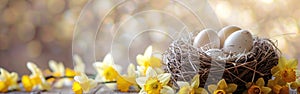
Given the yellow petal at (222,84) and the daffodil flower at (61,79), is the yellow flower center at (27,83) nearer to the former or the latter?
the daffodil flower at (61,79)

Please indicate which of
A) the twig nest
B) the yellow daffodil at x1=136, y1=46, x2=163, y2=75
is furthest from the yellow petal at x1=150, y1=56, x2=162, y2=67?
the twig nest

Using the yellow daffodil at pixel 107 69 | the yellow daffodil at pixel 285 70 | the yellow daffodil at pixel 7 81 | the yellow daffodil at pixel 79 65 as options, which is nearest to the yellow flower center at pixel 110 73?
the yellow daffodil at pixel 107 69

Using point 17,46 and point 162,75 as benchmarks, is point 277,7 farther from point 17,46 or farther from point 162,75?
point 17,46

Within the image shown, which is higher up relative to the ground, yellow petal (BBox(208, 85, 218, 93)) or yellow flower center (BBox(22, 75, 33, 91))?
yellow flower center (BBox(22, 75, 33, 91))

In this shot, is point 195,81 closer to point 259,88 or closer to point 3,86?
point 259,88

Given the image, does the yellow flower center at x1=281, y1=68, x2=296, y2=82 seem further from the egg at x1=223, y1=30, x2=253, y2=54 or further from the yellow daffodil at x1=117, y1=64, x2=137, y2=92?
the yellow daffodil at x1=117, y1=64, x2=137, y2=92

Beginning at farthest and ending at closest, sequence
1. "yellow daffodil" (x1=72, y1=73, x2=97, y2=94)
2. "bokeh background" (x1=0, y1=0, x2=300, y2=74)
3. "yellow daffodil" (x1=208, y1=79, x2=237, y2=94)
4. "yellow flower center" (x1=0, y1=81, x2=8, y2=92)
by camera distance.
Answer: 1. "bokeh background" (x1=0, y1=0, x2=300, y2=74)
2. "yellow flower center" (x1=0, y1=81, x2=8, y2=92)
3. "yellow daffodil" (x1=72, y1=73, x2=97, y2=94)
4. "yellow daffodil" (x1=208, y1=79, x2=237, y2=94)
